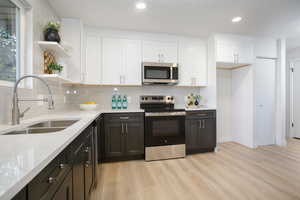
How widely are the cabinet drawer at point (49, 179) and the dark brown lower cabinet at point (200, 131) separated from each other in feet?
7.63

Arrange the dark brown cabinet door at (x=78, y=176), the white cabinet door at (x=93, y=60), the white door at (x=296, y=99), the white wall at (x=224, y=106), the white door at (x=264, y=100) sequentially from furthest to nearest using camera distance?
the white door at (x=296, y=99), the white wall at (x=224, y=106), the white door at (x=264, y=100), the white cabinet door at (x=93, y=60), the dark brown cabinet door at (x=78, y=176)

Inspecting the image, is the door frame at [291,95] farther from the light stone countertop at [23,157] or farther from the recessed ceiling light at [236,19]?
the light stone countertop at [23,157]

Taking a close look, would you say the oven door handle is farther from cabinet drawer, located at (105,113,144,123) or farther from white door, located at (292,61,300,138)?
white door, located at (292,61,300,138)

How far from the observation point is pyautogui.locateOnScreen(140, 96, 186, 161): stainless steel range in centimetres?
255

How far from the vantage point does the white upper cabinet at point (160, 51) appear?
9.41 feet

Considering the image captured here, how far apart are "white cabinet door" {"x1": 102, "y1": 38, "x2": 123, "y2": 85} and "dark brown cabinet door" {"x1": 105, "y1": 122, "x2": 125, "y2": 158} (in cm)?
84

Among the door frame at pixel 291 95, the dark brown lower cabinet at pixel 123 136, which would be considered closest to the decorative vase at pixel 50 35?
the dark brown lower cabinet at pixel 123 136

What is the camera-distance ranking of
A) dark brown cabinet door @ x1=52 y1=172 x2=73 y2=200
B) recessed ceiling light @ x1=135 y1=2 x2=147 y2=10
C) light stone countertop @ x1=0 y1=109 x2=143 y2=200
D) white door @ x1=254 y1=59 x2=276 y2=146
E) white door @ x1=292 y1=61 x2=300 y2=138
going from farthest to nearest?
1. white door @ x1=292 y1=61 x2=300 y2=138
2. white door @ x1=254 y1=59 x2=276 y2=146
3. recessed ceiling light @ x1=135 y1=2 x2=147 y2=10
4. dark brown cabinet door @ x1=52 y1=172 x2=73 y2=200
5. light stone countertop @ x1=0 y1=109 x2=143 y2=200

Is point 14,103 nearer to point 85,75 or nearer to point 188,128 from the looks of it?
point 85,75

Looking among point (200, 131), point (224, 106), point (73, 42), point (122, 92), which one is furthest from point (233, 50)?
point (73, 42)

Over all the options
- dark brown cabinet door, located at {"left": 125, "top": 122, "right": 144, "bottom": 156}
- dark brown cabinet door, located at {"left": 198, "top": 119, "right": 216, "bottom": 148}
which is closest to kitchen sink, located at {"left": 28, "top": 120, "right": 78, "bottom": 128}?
dark brown cabinet door, located at {"left": 125, "top": 122, "right": 144, "bottom": 156}

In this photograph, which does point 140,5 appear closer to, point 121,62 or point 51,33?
point 121,62

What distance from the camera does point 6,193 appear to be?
1.18 ft

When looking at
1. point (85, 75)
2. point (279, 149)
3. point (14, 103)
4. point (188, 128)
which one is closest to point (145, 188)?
point (188, 128)
